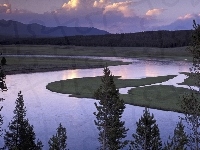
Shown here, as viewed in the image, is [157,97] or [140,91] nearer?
[157,97]

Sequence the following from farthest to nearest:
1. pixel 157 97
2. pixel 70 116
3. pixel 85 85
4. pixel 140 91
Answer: pixel 85 85 → pixel 140 91 → pixel 157 97 → pixel 70 116

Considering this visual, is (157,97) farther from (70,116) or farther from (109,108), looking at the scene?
(109,108)

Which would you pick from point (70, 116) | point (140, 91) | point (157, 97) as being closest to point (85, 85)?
point (140, 91)

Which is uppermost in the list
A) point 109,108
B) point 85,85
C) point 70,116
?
point 85,85

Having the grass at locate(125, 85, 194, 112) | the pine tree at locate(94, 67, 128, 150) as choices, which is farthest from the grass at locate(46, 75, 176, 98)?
the pine tree at locate(94, 67, 128, 150)

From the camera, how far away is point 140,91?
69.4 metres

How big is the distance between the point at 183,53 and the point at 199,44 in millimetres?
177777

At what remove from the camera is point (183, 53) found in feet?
630

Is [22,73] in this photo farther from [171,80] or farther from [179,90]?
[179,90]

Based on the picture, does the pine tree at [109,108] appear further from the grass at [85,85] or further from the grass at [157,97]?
the grass at [85,85]

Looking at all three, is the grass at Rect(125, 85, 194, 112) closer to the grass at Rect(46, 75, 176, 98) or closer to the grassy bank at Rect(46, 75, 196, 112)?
the grassy bank at Rect(46, 75, 196, 112)

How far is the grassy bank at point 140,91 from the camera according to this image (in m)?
57.4

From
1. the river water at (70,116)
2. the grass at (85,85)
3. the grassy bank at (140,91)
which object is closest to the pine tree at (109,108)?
the river water at (70,116)

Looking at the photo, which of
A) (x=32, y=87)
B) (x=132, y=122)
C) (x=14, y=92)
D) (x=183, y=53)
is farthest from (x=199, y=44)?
(x=183, y=53)
